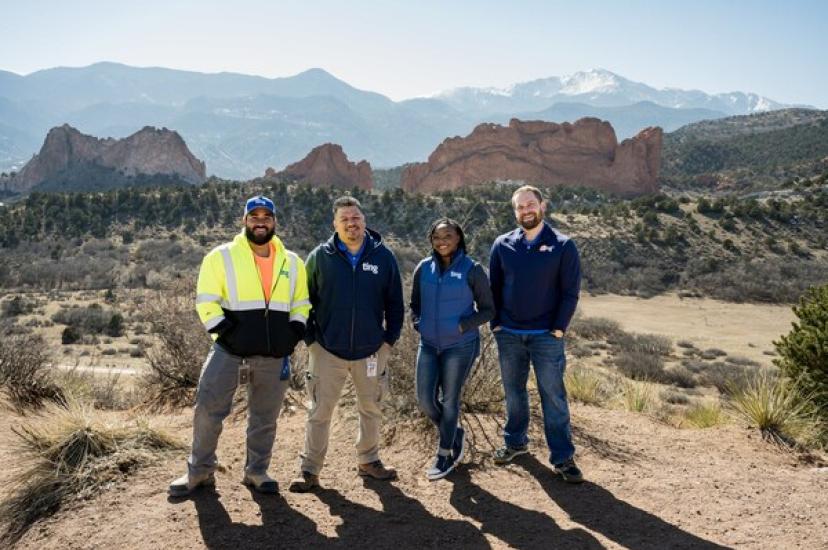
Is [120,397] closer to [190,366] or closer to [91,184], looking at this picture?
[190,366]

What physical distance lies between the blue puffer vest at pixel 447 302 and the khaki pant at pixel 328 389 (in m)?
0.37

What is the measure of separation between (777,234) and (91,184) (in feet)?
263

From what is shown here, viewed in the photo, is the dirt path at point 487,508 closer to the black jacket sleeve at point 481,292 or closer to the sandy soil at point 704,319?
the black jacket sleeve at point 481,292

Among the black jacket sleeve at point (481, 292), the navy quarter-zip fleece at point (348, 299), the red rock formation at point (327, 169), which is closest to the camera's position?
the navy quarter-zip fleece at point (348, 299)

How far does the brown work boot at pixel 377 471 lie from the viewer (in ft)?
15.2

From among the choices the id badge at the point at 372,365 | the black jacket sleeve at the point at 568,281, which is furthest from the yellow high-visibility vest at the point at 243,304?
the black jacket sleeve at the point at 568,281

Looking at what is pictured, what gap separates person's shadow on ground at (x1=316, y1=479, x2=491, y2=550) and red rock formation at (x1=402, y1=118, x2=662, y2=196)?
66.4 meters

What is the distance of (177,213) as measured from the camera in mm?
43750

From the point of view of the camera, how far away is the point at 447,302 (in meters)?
4.41

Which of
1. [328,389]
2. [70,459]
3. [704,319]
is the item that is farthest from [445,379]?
[704,319]

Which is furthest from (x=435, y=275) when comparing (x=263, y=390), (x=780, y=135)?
(x=780, y=135)

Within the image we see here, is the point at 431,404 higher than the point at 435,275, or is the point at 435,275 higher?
the point at 435,275

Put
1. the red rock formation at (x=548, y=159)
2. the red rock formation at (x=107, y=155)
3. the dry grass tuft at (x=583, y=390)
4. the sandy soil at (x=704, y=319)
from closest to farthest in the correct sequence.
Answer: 1. the dry grass tuft at (x=583, y=390)
2. the sandy soil at (x=704, y=319)
3. the red rock formation at (x=548, y=159)
4. the red rock formation at (x=107, y=155)

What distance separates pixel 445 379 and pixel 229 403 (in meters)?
1.53
